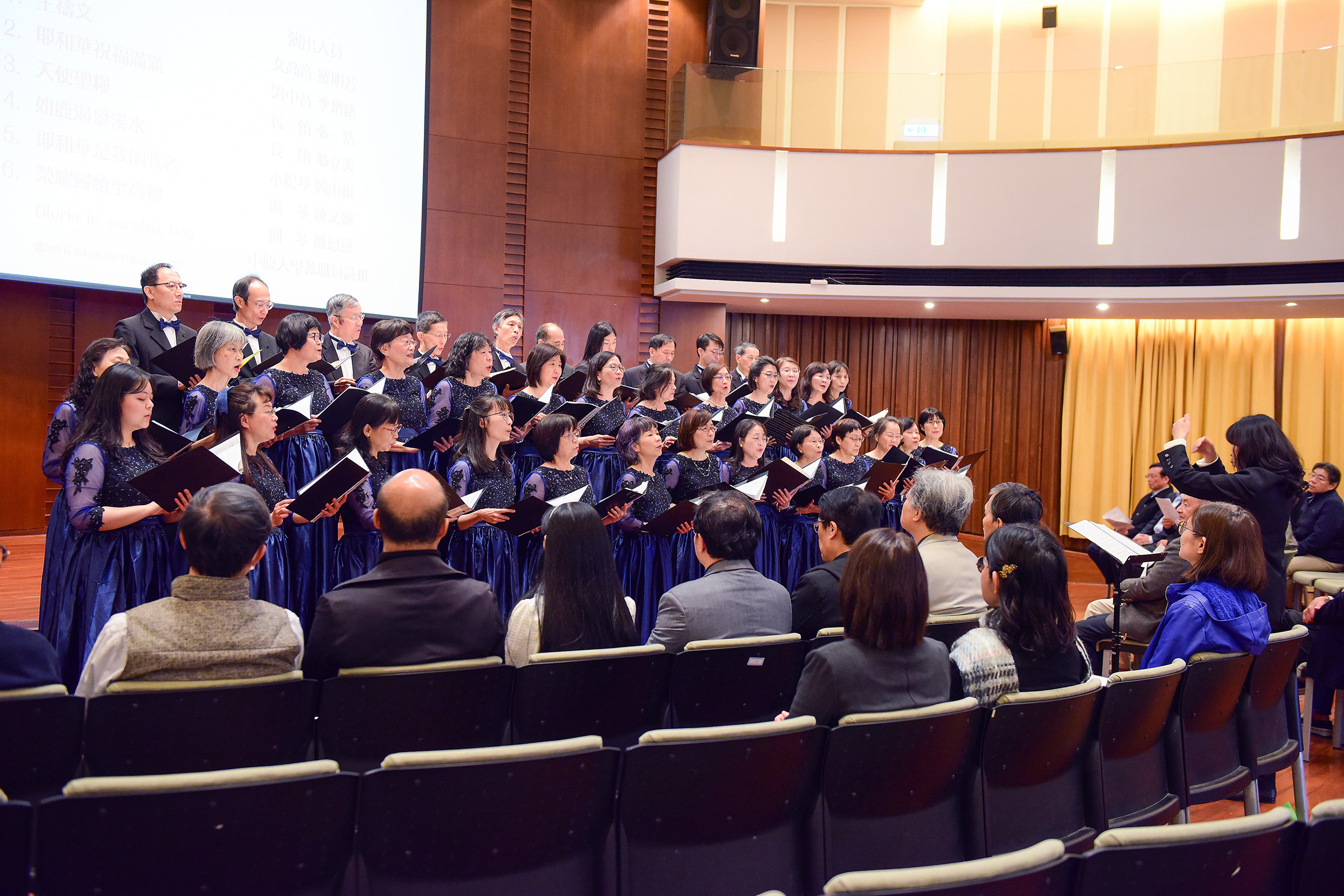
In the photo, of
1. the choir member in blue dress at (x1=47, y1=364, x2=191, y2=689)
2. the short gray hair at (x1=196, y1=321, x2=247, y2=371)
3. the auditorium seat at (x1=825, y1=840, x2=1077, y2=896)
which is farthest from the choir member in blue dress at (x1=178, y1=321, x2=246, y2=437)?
the auditorium seat at (x1=825, y1=840, x2=1077, y2=896)

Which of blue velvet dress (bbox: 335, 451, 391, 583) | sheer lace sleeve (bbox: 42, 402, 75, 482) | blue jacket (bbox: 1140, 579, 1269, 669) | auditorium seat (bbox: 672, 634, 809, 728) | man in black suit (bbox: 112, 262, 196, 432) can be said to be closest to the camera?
auditorium seat (bbox: 672, 634, 809, 728)

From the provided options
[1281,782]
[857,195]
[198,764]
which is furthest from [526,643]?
[857,195]

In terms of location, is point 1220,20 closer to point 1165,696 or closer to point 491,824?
point 1165,696

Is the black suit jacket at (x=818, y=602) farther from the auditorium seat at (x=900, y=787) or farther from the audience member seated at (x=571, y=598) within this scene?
the auditorium seat at (x=900, y=787)

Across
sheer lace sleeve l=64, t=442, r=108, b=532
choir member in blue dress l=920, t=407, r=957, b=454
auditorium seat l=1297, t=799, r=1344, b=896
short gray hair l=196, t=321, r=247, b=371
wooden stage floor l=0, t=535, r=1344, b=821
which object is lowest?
wooden stage floor l=0, t=535, r=1344, b=821

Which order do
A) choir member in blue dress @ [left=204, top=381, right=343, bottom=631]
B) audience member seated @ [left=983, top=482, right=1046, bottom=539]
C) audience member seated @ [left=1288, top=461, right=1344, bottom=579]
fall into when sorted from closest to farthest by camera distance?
1. audience member seated @ [left=983, top=482, right=1046, bottom=539]
2. choir member in blue dress @ [left=204, top=381, right=343, bottom=631]
3. audience member seated @ [left=1288, top=461, right=1344, bottom=579]

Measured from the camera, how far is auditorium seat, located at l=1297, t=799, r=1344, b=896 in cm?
138

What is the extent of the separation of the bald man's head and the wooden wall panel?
7.62m

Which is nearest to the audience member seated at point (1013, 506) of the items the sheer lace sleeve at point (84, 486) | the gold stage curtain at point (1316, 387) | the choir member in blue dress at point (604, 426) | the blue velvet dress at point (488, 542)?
the blue velvet dress at point (488, 542)

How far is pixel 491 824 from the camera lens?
1.53m

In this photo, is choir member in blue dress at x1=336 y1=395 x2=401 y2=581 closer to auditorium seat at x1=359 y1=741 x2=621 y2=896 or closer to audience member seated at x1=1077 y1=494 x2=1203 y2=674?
auditorium seat at x1=359 y1=741 x2=621 y2=896

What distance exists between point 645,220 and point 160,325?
4.86 metres

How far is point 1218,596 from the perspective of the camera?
261 cm

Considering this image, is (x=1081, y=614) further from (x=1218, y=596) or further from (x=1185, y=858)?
(x=1185, y=858)
